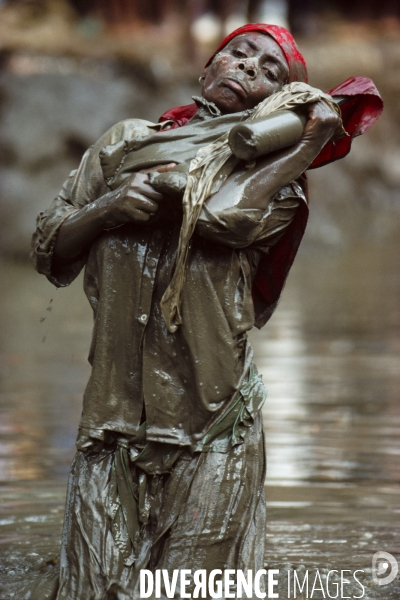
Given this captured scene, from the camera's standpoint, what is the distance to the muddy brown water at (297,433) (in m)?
4.06

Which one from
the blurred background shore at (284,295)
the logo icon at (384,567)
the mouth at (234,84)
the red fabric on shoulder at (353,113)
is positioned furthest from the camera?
the blurred background shore at (284,295)

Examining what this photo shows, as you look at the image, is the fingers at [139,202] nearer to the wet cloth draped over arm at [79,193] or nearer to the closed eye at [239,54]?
the wet cloth draped over arm at [79,193]

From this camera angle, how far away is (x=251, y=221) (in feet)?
9.40

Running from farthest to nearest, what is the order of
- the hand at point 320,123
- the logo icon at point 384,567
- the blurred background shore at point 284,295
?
the blurred background shore at point 284,295 < the logo icon at point 384,567 < the hand at point 320,123

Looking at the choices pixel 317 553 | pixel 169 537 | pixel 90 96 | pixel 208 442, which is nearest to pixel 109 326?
pixel 208 442

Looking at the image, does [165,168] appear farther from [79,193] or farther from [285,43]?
[285,43]

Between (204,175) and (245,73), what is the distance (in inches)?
16.6

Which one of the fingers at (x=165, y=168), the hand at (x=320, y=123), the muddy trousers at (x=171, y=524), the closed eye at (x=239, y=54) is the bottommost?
the muddy trousers at (x=171, y=524)

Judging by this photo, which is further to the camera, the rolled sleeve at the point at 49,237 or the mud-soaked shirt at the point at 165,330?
the rolled sleeve at the point at 49,237

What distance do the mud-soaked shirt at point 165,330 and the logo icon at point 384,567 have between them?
1151 mm

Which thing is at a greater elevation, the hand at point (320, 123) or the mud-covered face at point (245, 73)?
the mud-covered face at point (245, 73)

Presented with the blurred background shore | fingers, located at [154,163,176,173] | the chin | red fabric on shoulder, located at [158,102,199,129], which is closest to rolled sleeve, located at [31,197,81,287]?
fingers, located at [154,163,176,173]

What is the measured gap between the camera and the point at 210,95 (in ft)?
10.3

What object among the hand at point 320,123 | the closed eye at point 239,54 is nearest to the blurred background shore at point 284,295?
the hand at point 320,123
